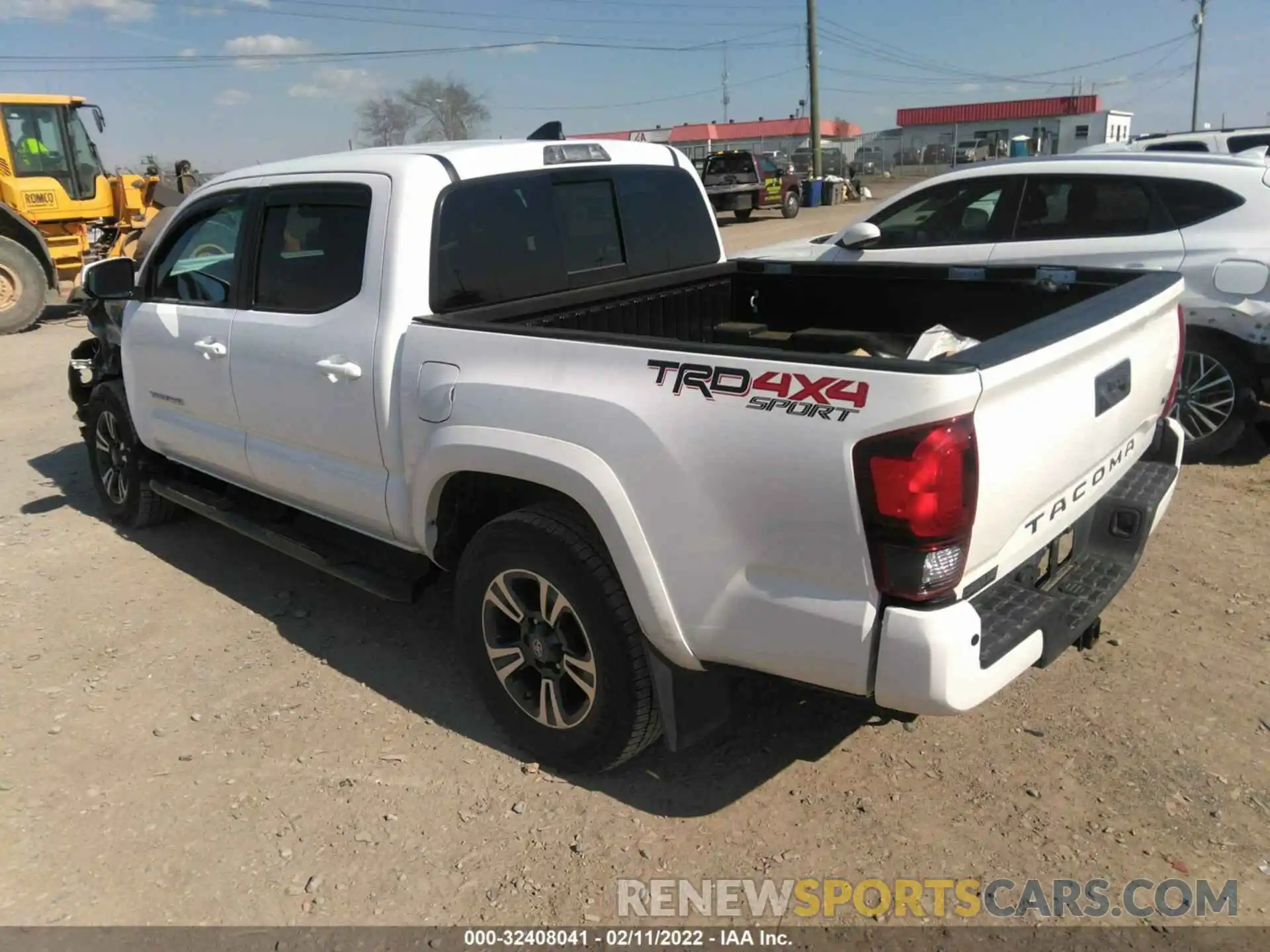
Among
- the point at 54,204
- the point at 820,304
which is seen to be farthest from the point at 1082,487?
the point at 54,204

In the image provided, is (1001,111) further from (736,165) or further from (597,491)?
(597,491)

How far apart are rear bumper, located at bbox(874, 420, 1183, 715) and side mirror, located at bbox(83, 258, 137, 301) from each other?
14.1 feet

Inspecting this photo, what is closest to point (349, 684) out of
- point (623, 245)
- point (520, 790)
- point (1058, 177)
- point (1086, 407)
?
point (520, 790)

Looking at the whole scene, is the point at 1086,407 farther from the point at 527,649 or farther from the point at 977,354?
the point at 527,649

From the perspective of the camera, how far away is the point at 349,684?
391 cm

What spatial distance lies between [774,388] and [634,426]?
0.44 metres

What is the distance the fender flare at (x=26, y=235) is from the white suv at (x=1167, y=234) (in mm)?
12311

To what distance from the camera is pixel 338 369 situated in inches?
137

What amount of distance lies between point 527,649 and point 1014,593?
152cm

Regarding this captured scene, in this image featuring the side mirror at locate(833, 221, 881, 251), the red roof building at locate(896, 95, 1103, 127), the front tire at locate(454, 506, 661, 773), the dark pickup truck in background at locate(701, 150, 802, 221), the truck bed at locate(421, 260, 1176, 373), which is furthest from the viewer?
the red roof building at locate(896, 95, 1103, 127)

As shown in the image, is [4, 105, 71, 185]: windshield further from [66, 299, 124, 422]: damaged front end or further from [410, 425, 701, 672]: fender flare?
[410, 425, 701, 672]: fender flare

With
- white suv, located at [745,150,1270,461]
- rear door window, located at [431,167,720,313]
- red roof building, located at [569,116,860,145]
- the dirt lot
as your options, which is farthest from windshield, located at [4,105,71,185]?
red roof building, located at [569,116,860,145]

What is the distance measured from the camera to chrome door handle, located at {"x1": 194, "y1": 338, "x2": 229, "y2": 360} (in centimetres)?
417

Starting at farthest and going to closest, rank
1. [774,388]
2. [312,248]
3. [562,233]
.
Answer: [562,233] < [312,248] < [774,388]
